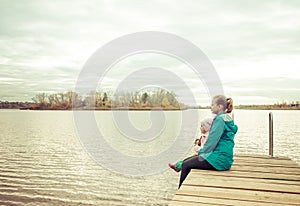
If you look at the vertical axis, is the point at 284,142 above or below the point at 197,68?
below

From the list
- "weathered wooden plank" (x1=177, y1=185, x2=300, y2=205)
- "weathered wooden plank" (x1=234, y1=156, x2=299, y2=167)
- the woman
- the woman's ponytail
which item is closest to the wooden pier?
"weathered wooden plank" (x1=177, y1=185, x2=300, y2=205)

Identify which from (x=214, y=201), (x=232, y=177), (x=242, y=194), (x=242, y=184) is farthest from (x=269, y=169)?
(x=214, y=201)

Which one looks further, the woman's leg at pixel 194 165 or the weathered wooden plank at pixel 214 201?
the woman's leg at pixel 194 165

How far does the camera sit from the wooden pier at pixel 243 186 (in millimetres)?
2594

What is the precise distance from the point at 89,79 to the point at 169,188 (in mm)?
3668

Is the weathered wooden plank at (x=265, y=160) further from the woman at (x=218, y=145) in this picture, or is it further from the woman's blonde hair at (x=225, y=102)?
the woman's blonde hair at (x=225, y=102)

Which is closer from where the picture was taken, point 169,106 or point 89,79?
point 89,79

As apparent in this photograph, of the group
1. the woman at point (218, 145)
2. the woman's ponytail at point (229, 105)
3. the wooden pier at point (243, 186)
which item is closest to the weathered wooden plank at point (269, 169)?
the wooden pier at point (243, 186)

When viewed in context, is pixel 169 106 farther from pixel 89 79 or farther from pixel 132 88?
pixel 89 79

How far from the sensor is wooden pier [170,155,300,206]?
102 inches

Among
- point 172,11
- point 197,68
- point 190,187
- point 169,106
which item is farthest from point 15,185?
point 172,11

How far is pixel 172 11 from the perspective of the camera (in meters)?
20.3

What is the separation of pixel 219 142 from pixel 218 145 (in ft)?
0.13

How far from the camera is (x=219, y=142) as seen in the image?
3637 mm
